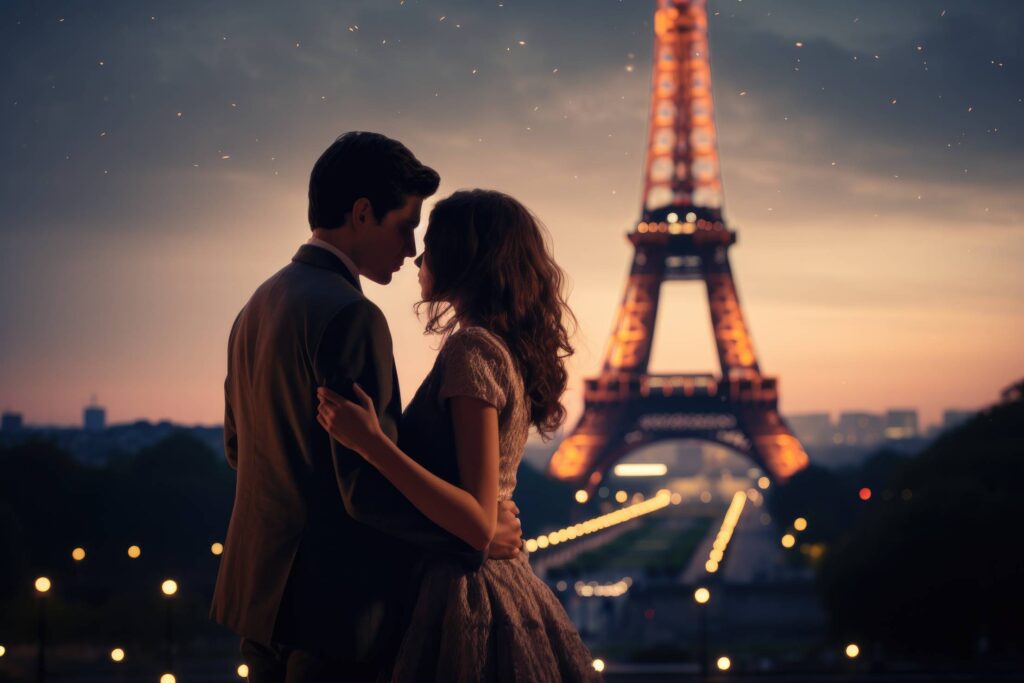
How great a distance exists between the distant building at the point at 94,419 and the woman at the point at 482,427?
694 inches

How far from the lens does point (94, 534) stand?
1972 centimetres

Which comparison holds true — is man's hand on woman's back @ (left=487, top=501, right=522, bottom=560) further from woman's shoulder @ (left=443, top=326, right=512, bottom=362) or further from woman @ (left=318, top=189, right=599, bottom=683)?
woman's shoulder @ (left=443, top=326, right=512, bottom=362)

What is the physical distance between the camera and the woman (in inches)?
98.0

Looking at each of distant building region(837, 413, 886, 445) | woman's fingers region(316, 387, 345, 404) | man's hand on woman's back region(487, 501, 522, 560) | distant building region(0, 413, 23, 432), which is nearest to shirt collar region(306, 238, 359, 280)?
woman's fingers region(316, 387, 345, 404)

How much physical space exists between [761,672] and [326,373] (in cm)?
1585

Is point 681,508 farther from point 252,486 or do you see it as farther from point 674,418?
point 252,486

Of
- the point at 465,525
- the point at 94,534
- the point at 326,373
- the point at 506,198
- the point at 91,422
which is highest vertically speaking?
the point at 91,422

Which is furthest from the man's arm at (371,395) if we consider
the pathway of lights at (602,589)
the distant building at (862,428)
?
the distant building at (862,428)

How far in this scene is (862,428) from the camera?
8475 centimetres

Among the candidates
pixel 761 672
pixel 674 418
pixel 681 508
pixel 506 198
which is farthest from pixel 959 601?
pixel 681 508

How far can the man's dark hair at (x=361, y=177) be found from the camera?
2475mm

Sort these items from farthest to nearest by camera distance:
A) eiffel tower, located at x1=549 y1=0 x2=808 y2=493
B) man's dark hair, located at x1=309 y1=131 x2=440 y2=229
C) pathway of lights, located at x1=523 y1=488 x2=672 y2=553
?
1. eiffel tower, located at x1=549 y1=0 x2=808 y2=493
2. pathway of lights, located at x1=523 y1=488 x2=672 y2=553
3. man's dark hair, located at x1=309 y1=131 x2=440 y2=229

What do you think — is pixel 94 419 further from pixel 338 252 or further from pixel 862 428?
pixel 862 428

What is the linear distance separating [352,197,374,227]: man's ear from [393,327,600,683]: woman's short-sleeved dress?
279 millimetres
